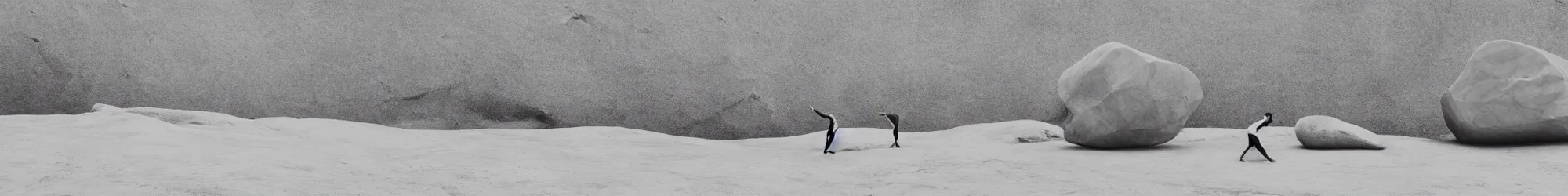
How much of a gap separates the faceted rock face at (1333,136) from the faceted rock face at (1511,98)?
0.51 m

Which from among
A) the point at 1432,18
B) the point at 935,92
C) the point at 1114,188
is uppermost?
the point at 1432,18

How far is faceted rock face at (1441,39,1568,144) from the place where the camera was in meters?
5.53

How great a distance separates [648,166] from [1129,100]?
251 centimetres

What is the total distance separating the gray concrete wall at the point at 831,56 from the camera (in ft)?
24.2

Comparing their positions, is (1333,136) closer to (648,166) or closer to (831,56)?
(831,56)

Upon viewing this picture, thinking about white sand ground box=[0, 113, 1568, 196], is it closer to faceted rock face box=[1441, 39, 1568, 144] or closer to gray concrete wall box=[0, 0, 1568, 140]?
faceted rock face box=[1441, 39, 1568, 144]

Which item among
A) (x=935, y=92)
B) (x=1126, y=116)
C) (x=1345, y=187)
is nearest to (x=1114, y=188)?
(x=1345, y=187)

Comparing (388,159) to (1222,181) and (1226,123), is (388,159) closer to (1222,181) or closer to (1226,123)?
(1222,181)

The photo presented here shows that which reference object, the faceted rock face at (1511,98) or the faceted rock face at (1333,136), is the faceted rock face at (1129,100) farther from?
the faceted rock face at (1511,98)

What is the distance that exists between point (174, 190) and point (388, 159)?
4.29ft

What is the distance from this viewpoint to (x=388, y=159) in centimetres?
458

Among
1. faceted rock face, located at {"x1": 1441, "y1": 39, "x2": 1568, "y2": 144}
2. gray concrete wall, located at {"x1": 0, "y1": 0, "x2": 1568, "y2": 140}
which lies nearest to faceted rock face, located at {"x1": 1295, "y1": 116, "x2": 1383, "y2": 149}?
faceted rock face, located at {"x1": 1441, "y1": 39, "x2": 1568, "y2": 144}

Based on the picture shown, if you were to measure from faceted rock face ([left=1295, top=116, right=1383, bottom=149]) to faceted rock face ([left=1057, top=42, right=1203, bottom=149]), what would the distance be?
595 millimetres

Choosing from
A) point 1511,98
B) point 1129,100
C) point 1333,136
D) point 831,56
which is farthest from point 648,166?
point 1511,98
